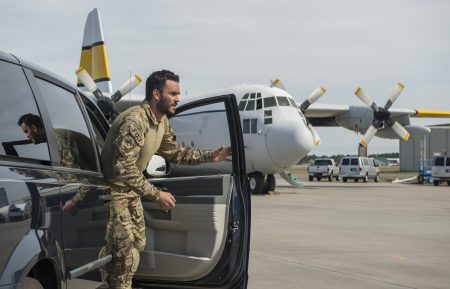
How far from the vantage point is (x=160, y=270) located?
4477 millimetres

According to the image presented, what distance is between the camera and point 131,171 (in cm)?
386

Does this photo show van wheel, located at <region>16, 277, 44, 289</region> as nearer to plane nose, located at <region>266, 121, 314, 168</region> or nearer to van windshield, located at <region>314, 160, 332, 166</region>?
plane nose, located at <region>266, 121, 314, 168</region>

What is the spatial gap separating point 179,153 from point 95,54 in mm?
24367

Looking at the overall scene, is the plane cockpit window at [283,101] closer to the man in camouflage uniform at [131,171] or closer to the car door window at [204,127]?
the car door window at [204,127]

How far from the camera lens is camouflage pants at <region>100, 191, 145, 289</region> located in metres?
3.80

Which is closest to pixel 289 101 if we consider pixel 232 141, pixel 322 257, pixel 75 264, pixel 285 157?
pixel 285 157

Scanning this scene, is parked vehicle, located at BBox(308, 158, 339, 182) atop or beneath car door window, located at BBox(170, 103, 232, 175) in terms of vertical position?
beneath

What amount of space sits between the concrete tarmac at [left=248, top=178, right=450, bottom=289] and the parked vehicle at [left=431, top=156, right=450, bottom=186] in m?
22.1

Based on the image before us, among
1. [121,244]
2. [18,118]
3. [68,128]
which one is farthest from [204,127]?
[18,118]

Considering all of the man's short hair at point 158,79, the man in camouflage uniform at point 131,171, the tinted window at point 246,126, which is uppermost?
the tinted window at point 246,126

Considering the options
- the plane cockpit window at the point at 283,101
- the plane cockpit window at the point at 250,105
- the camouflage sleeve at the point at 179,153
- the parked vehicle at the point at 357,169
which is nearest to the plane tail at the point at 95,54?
the plane cockpit window at the point at 250,105

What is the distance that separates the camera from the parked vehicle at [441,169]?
3619cm

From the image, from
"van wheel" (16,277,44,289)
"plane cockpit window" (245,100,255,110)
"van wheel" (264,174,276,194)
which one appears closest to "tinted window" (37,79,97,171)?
"van wheel" (16,277,44,289)

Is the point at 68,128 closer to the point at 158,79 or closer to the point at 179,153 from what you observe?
the point at 158,79
